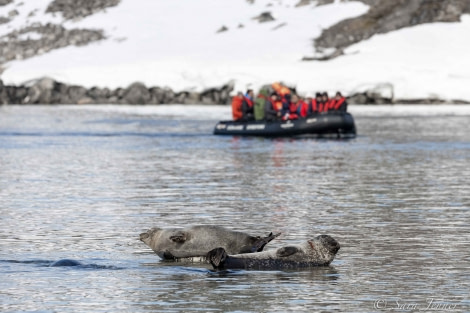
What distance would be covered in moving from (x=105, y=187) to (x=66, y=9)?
97.7m

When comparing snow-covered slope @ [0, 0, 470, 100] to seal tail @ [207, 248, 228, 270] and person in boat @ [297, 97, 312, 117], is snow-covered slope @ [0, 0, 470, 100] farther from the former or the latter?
seal tail @ [207, 248, 228, 270]

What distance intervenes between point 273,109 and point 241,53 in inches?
2032

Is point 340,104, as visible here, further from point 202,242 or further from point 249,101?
point 202,242

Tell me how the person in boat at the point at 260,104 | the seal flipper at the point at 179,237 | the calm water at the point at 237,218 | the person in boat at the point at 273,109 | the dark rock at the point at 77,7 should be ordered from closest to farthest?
the calm water at the point at 237,218, the seal flipper at the point at 179,237, the person in boat at the point at 273,109, the person in boat at the point at 260,104, the dark rock at the point at 77,7

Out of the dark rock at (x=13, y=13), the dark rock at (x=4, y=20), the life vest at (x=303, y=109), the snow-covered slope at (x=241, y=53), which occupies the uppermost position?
the dark rock at (x=13, y=13)

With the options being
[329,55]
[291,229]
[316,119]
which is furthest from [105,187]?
[329,55]

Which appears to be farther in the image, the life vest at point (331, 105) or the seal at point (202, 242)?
the life vest at point (331, 105)

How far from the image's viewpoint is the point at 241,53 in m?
96.7

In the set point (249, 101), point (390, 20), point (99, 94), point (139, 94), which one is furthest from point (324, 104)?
point (390, 20)

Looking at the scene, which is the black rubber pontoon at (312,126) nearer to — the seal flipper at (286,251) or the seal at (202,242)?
the seal at (202,242)

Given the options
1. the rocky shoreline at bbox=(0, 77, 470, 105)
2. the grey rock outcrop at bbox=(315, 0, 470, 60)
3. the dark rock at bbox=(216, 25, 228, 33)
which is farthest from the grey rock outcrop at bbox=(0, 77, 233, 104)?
the dark rock at bbox=(216, 25, 228, 33)

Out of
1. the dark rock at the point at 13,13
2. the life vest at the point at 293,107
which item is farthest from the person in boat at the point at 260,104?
the dark rock at the point at 13,13

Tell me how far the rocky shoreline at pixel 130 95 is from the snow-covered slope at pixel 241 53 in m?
0.54

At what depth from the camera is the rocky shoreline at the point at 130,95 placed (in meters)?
81.1
